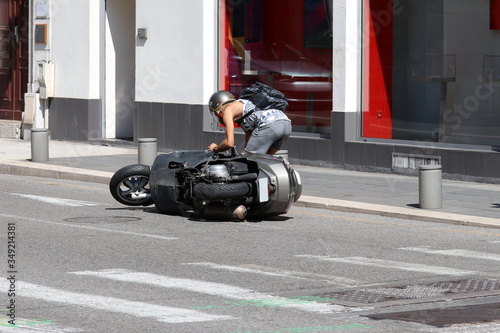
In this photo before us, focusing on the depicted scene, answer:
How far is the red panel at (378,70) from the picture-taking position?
18.8 m

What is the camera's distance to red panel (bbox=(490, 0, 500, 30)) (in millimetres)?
17234

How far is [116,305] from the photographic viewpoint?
25.8 feet

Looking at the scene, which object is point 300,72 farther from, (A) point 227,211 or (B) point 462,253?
(B) point 462,253

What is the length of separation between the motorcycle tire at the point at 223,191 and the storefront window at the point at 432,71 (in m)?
6.15

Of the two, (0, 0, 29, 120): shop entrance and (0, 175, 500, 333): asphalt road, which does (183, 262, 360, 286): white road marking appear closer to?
(0, 175, 500, 333): asphalt road

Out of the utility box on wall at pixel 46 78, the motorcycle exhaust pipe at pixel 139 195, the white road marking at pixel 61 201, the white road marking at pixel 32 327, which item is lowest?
the white road marking at pixel 32 327

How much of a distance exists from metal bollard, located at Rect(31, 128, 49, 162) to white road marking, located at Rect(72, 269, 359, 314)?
1053 centimetres

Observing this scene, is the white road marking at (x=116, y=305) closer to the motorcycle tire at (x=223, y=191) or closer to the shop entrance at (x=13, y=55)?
the motorcycle tire at (x=223, y=191)

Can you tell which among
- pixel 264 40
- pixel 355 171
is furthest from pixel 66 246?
pixel 264 40

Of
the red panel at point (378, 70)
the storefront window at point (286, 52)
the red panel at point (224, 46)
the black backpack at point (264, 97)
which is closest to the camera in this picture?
the black backpack at point (264, 97)

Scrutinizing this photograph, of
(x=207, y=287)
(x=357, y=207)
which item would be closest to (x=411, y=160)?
(x=357, y=207)

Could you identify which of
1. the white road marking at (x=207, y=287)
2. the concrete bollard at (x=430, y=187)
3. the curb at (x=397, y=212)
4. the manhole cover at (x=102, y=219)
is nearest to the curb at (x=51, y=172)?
the curb at (x=397, y=212)

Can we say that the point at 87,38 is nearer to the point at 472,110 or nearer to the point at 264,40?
the point at 264,40

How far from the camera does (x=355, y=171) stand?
61.8 feet
